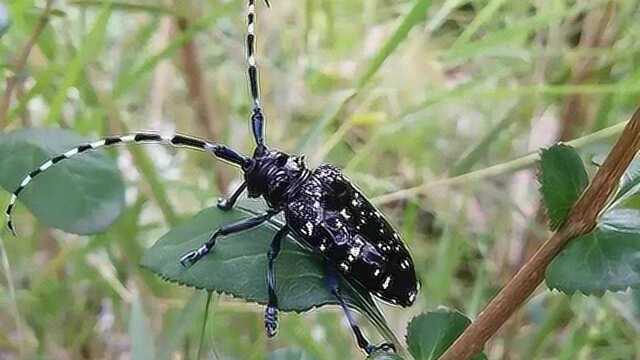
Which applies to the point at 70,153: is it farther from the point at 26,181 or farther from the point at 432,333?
the point at 432,333

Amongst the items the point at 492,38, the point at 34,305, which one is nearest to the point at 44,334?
the point at 34,305

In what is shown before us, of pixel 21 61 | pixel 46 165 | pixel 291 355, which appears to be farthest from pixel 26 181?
pixel 291 355

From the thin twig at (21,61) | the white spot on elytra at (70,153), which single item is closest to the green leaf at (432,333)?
the white spot on elytra at (70,153)

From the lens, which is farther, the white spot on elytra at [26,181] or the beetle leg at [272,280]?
the white spot on elytra at [26,181]

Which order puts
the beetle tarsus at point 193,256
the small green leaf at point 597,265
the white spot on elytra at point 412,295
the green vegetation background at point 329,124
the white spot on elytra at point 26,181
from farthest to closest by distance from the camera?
1. the green vegetation background at point 329,124
2. the white spot on elytra at point 412,295
3. the white spot on elytra at point 26,181
4. the beetle tarsus at point 193,256
5. the small green leaf at point 597,265

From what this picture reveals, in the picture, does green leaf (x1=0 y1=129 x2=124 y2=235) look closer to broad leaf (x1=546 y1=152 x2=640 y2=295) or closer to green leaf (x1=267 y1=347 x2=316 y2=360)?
green leaf (x1=267 y1=347 x2=316 y2=360)

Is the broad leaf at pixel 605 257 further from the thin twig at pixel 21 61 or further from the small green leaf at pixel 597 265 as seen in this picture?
the thin twig at pixel 21 61

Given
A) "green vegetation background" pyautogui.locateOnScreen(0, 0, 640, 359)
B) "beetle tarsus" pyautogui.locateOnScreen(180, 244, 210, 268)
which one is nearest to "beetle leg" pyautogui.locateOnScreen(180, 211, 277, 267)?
"beetle tarsus" pyautogui.locateOnScreen(180, 244, 210, 268)
